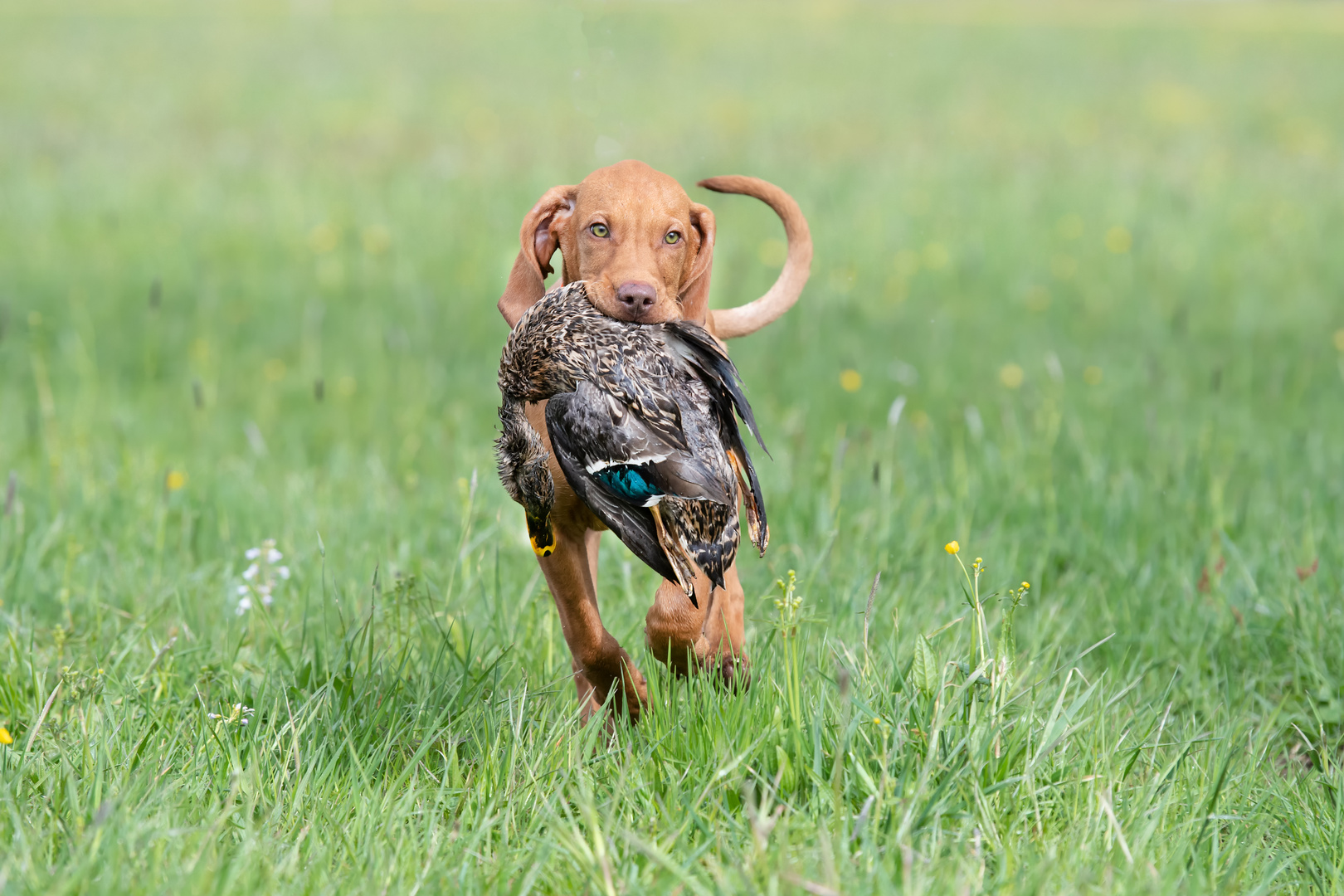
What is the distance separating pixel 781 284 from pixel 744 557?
1.30 metres

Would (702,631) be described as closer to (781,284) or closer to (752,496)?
(752,496)

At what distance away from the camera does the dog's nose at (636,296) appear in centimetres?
226

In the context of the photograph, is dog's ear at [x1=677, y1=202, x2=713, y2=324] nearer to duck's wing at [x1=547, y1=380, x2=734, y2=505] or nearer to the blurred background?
the blurred background

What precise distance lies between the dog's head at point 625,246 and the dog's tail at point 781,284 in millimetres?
175

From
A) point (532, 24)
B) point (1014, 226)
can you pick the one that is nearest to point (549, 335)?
point (1014, 226)

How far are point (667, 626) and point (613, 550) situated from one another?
1472mm

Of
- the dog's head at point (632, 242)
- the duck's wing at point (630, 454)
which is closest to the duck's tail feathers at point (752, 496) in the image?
the duck's wing at point (630, 454)

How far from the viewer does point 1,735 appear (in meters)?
2.43

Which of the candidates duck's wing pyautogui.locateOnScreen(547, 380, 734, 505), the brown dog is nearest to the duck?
duck's wing pyautogui.locateOnScreen(547, 380, 734, 505)

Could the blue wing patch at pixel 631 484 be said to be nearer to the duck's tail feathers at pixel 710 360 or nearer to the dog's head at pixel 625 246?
the duck's tail feathers at pixel 710 360

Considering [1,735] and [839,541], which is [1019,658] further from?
[1,735]

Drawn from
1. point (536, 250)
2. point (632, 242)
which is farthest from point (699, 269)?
point (536, 250)

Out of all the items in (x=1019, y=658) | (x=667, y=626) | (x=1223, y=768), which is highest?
(x=667, y=626)

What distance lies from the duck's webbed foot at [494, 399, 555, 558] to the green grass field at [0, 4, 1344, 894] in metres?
0.52
